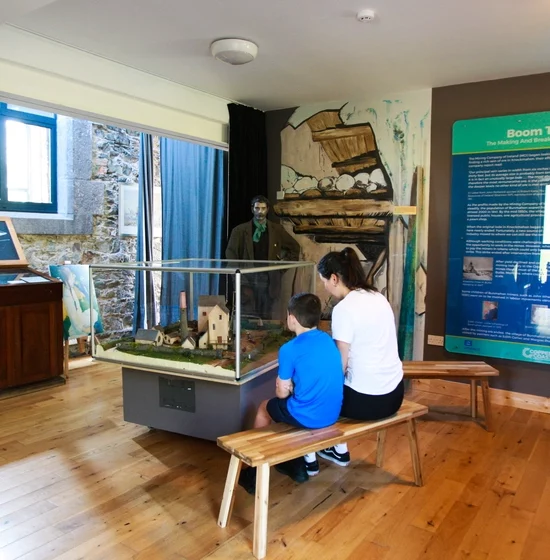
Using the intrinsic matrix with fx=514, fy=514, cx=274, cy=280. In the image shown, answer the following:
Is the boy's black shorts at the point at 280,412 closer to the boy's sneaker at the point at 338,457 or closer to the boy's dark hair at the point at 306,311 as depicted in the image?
the boy's dark hair at the point at 306,311

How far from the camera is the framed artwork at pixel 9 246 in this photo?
3.93 metres

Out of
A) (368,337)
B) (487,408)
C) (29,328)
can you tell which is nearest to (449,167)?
(487,408)

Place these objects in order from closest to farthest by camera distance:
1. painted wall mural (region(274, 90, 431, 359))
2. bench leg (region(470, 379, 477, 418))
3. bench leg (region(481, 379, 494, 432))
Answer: bench leg (region(481, 379, 494, 432)) < bench leg (region(470, 379, 477, 418)) < painted wall mural (region(274, 90, 431, 359))

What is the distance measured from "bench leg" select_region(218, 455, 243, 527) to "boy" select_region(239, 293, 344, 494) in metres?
0.22

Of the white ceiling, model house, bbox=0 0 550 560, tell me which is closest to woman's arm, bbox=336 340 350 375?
model house, bbox=0 0 550 560

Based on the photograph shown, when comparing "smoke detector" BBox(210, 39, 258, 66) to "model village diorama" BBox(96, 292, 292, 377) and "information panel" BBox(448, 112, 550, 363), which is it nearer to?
"model village diorama" BBox(96, 292, 292, 377)

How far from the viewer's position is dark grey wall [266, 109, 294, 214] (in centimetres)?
480

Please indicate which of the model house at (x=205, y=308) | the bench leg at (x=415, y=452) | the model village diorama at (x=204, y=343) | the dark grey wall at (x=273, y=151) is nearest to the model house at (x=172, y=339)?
the model village diorama at (x=204, y=343)

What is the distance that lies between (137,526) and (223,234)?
2933 mm

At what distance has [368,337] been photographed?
233 cm

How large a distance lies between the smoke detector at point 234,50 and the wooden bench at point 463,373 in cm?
220

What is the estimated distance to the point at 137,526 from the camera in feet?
6.96

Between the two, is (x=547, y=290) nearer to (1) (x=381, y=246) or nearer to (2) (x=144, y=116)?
(1) (x=381, y=246)

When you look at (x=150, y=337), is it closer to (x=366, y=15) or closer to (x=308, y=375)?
(x=308, y=375)
